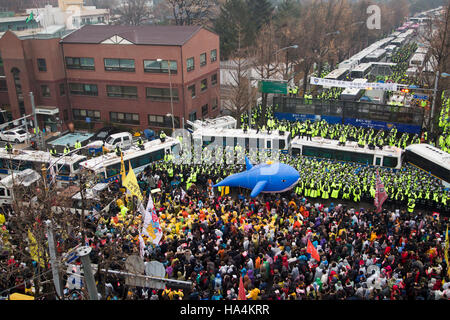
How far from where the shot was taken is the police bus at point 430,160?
21297 mm

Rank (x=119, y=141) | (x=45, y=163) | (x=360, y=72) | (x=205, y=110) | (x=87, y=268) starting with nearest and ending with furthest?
1. (x=87, y=268)
2. (x=45, y=163)
3. (x=119, y=141)
4. (x=205, y=110)
5. (x=360, y=72)

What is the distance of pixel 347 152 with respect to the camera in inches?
953

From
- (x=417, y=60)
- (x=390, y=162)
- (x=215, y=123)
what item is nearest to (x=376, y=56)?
(x=417, y=60)

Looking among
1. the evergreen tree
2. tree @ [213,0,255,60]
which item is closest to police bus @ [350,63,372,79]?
tree @ [213,0,255,60]

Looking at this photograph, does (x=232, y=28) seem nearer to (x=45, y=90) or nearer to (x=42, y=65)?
(x=42, y=65)

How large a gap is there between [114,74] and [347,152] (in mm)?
20675

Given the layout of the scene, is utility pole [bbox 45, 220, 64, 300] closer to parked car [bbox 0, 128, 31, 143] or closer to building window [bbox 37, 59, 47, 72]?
parked car [bbox 0, 128, 31, 143]

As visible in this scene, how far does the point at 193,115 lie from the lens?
117 feet

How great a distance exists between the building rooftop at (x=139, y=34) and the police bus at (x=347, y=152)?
44.3 ft

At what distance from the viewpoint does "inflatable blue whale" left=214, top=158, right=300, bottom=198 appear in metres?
20.9

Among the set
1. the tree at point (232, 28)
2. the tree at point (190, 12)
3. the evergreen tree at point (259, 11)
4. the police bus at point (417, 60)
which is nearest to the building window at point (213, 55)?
the tree at point (232, 28)

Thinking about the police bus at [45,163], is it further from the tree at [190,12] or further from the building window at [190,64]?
the tree at [190,12]
